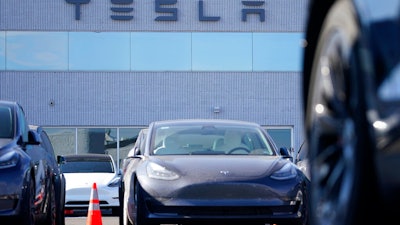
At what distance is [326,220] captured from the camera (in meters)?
3.13

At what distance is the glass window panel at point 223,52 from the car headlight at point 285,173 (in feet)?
63.7

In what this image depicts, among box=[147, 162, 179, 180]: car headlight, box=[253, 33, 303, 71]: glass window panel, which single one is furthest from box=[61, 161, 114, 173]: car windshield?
box=[147, 162, 179, 180]: car headlight

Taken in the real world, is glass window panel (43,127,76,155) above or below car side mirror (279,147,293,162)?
below

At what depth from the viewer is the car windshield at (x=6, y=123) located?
→ 8992 mm

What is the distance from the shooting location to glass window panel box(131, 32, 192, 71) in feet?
92.3

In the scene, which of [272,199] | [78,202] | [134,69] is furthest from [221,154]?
[134,69]

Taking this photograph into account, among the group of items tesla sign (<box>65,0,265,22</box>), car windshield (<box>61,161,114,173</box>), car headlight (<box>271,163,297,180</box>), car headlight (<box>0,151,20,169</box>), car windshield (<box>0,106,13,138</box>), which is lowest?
car windshield (<box>61,161,114,173</box>)

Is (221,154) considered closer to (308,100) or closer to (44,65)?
(308,100)

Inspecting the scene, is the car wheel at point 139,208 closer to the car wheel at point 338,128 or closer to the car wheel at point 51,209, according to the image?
the car wheel at point 51,209

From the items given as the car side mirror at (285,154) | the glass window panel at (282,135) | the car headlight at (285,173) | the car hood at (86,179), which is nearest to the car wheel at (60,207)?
the car side mirror at (285,154)

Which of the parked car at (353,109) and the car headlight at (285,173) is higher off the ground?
the parked car at (353,109)

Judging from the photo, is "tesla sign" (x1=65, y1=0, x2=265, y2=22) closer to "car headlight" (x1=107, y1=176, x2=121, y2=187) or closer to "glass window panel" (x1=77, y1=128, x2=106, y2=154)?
"glass window panel" (x1=77, y1=128, x2=106, y2=154)

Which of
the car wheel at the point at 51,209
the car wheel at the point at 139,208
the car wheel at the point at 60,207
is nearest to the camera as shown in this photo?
the car wheel at the point at 139,208

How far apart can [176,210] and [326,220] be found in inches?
211
